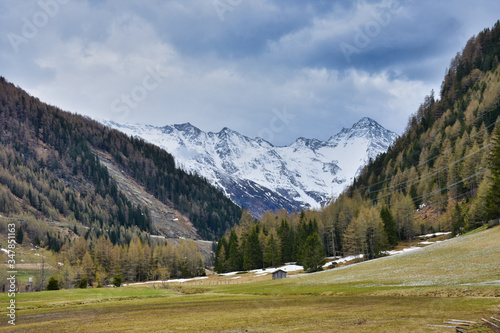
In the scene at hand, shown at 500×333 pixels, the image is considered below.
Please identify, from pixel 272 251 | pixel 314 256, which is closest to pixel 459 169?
pixel 314 256

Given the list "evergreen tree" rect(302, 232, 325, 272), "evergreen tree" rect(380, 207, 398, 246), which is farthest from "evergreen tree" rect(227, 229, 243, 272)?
"evergreen tree" rect(380, 207, 398, 246)

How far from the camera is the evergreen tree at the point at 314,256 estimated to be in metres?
108

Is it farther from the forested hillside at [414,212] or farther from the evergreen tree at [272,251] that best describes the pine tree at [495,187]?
the evergreen tree at [272,251]

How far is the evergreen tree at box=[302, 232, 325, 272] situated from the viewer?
355 feet

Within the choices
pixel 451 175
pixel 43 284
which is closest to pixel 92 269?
pixel 43 284

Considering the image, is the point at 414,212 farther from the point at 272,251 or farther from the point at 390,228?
the point at 272,251

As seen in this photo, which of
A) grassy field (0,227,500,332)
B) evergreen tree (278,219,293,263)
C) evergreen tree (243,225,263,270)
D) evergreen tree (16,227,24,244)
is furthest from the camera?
evergreen tree (16,227,24,244)

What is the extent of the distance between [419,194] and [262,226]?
7257 cm

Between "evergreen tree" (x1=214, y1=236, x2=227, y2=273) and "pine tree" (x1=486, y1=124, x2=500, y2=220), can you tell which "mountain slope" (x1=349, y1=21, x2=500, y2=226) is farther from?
"evergreen tree" (x1=214, y1=236, x2=227, y2=273)

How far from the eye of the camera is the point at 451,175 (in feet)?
Result: 504

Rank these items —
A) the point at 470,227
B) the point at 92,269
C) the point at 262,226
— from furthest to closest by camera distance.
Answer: the point at 262,226, the point at 92,269, the point at 470,227

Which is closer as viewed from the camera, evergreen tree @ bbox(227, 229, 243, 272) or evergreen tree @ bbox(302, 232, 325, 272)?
evergreen tree @ bbox(302, 232, 325, 272)

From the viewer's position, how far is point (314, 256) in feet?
357

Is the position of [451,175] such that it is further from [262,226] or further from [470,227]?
[262,226]
